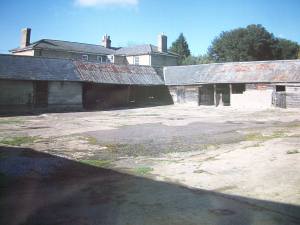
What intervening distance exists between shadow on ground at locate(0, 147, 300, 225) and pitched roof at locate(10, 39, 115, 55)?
41.7m

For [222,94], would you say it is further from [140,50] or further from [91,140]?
[91,140]

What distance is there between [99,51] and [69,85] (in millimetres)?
23876

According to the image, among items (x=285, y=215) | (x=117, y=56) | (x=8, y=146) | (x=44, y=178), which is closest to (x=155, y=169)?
(x=44, y=178)

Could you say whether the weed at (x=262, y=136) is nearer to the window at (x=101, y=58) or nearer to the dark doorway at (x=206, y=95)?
the dark doorway at (x=206, y=95)

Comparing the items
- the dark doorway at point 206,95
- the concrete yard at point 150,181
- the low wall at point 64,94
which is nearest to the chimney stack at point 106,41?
the dark doorway at point 206,95

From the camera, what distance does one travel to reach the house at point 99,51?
154 ft

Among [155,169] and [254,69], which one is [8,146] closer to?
[155,169]

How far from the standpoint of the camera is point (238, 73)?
35688 mm

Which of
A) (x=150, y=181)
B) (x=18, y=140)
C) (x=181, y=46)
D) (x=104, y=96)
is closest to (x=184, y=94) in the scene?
(x=104, y=96)

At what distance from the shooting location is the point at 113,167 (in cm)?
852

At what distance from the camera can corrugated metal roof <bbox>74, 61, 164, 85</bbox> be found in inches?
1276

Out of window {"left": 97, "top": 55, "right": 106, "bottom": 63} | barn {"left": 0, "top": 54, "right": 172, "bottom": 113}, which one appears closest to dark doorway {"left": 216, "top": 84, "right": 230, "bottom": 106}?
barn {"left": 0, "top": 54, "right": 172, "bottom": 113}

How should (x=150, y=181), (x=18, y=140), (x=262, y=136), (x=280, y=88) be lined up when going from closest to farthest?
1. (x=150, y=181)
2. (x=18, y=140)
3. (x=262, y=136)
4. (x=280, y=88)

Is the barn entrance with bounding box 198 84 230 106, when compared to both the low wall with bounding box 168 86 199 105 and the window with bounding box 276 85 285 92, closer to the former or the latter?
the low wall with bounding box 168 86 199 105
